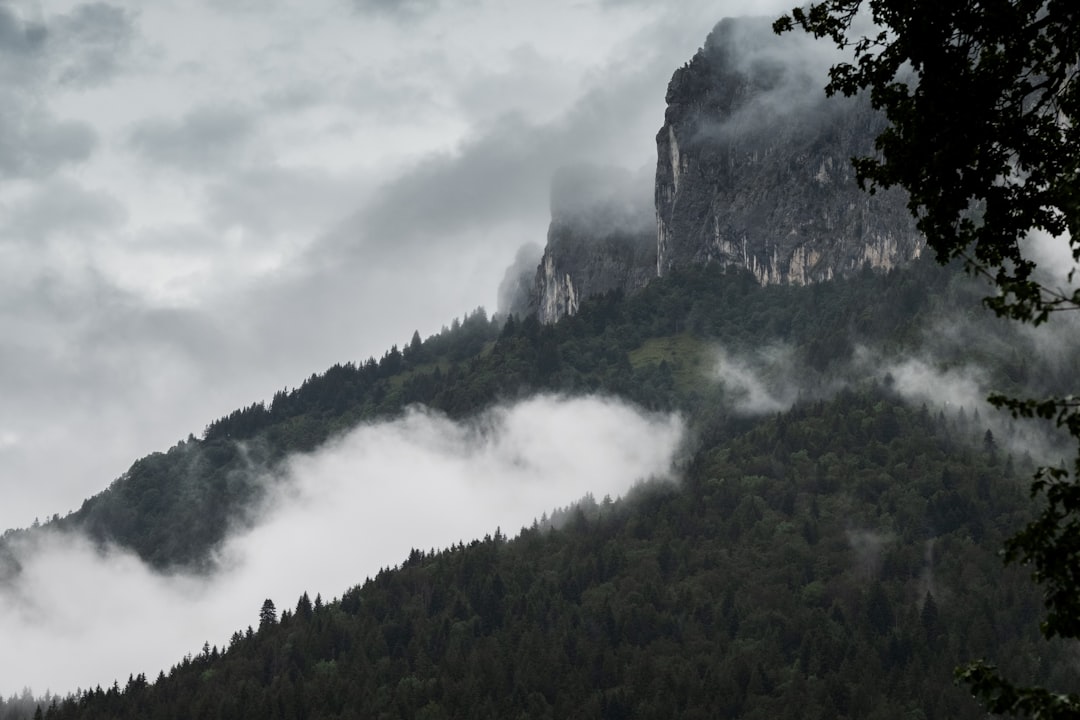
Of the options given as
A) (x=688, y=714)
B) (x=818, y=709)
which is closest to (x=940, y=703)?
(x=818, y=709)

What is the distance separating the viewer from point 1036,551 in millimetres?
23578

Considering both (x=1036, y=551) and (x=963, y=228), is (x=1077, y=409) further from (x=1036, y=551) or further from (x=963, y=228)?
(x=963, y=228)

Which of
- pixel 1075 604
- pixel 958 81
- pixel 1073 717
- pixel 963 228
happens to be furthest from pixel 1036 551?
pixel 958 81

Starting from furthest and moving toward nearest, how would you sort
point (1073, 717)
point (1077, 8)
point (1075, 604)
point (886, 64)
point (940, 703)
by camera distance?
point (940, 703)
point (886, 64)
point (1077, 8)
point (1075, 604)
point (1073, 717)

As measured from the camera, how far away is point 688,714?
7795 inches

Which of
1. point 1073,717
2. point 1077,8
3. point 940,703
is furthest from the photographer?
point 940,703

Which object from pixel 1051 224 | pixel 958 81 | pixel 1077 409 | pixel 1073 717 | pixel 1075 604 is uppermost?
pixel 958 81

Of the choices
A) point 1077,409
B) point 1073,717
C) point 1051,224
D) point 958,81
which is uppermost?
point 958,81

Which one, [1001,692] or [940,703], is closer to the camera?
[1001,692]

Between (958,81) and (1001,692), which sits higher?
(958,81)

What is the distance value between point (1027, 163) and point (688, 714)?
580 feet

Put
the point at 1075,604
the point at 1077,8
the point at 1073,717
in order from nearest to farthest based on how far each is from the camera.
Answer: the point at 1073,717
the point at 1075,604
the point at 1077,8

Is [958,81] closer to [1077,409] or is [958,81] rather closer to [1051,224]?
[1051,224]

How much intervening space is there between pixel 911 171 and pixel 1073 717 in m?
9.61
